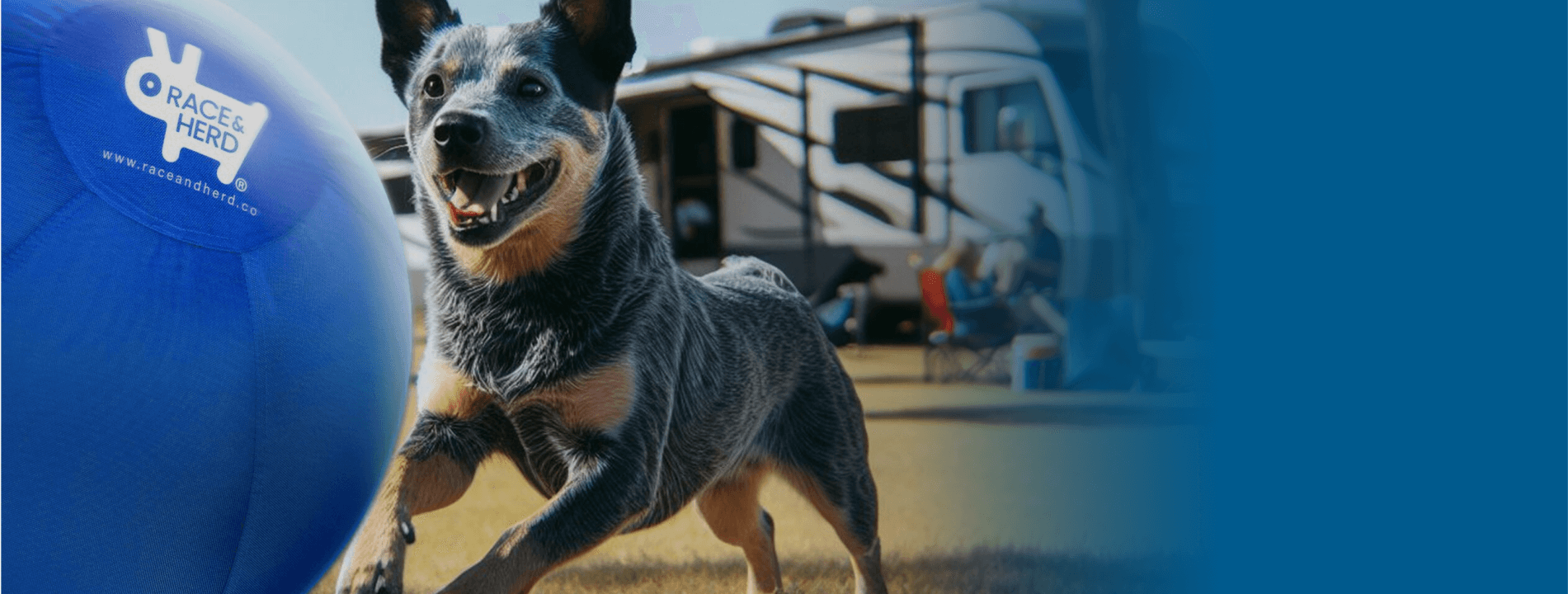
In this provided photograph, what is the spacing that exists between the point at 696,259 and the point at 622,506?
13.5 m

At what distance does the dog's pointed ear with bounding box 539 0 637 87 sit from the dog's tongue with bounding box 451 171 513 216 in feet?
1.30

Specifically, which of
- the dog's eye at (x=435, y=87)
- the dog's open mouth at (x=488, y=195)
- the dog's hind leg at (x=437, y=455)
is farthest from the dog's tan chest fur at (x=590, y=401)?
the dog's eye at (x=435, y=87)

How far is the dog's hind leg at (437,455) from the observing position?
277cm

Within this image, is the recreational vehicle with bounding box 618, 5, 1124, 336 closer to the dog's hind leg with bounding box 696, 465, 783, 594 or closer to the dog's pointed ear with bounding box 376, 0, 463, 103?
the dog's hind leg with bounding box 696, 465, 783, 594

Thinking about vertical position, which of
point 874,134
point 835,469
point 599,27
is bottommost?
point 874,134

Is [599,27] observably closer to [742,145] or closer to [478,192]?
[478,192]

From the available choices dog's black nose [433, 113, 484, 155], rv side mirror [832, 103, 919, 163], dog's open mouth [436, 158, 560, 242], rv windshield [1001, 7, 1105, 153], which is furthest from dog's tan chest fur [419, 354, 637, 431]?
rv side mirror [832, 103, 919, 163]

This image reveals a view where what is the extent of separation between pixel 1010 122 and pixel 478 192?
996cm

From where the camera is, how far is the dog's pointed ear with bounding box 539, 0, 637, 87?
9.77ft

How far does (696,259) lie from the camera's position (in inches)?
640

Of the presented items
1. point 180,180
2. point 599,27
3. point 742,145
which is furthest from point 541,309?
point 742,145

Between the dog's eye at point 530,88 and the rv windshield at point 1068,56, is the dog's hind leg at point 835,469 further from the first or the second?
the rv windshield at point 1068,56

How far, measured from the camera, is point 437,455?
114 inches

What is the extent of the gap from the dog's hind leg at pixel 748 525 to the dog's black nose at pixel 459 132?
4.76 ft
